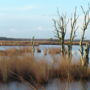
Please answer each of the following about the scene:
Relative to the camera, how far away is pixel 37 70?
12469 mm

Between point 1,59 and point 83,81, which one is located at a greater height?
point 1,59

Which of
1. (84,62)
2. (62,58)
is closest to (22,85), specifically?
(62,58)

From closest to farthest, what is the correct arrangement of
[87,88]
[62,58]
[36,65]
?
[87,88], [36,65], [62,58]

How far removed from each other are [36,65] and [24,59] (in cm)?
80

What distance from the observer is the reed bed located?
40.7 ft

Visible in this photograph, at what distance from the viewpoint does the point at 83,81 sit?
1298 centimetres

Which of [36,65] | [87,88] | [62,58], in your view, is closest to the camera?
[87,88]

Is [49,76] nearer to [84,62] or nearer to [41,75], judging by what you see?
[41,75]

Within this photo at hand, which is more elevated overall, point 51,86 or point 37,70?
point 37,70

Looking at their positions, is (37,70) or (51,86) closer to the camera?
(51,86)

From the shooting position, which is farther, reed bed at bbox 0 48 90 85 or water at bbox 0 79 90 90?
reed bed at bbox 0 48 90 85

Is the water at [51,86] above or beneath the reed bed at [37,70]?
beneath

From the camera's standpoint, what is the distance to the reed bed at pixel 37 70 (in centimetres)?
1241

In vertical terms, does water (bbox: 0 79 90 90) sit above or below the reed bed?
below
